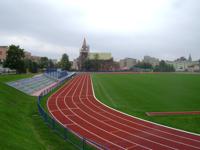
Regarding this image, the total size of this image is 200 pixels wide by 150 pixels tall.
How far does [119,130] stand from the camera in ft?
57.5

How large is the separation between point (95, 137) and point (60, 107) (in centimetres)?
1038

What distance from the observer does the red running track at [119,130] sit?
14641mm

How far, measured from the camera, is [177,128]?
1778 centimetres

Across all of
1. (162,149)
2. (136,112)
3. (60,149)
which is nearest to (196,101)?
(136,112)

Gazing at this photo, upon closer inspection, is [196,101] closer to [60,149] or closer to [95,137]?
[95,137]

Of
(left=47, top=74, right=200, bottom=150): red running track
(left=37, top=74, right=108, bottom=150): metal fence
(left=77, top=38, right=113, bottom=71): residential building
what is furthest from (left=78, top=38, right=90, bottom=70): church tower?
(left=37, top=74, right=108, bottom=150): metal fence

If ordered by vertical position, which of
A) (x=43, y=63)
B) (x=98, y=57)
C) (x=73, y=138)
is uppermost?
(x=98, y=57)

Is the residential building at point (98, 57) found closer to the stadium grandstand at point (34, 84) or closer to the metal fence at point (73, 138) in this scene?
the stadium grandstand at point (34, 84)

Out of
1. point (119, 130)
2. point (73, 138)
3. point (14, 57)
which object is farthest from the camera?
point (14, 57)

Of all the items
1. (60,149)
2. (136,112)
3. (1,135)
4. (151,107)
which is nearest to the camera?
(1,135)

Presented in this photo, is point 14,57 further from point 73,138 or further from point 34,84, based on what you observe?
point 73,138

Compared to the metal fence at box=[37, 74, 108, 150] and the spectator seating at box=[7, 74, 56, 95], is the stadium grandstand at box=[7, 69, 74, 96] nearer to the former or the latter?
the spectator seating at box=[7, 74, 56, 95]

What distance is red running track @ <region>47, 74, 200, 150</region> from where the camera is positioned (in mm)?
14641

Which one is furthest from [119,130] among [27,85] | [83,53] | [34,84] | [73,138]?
[83,53]
